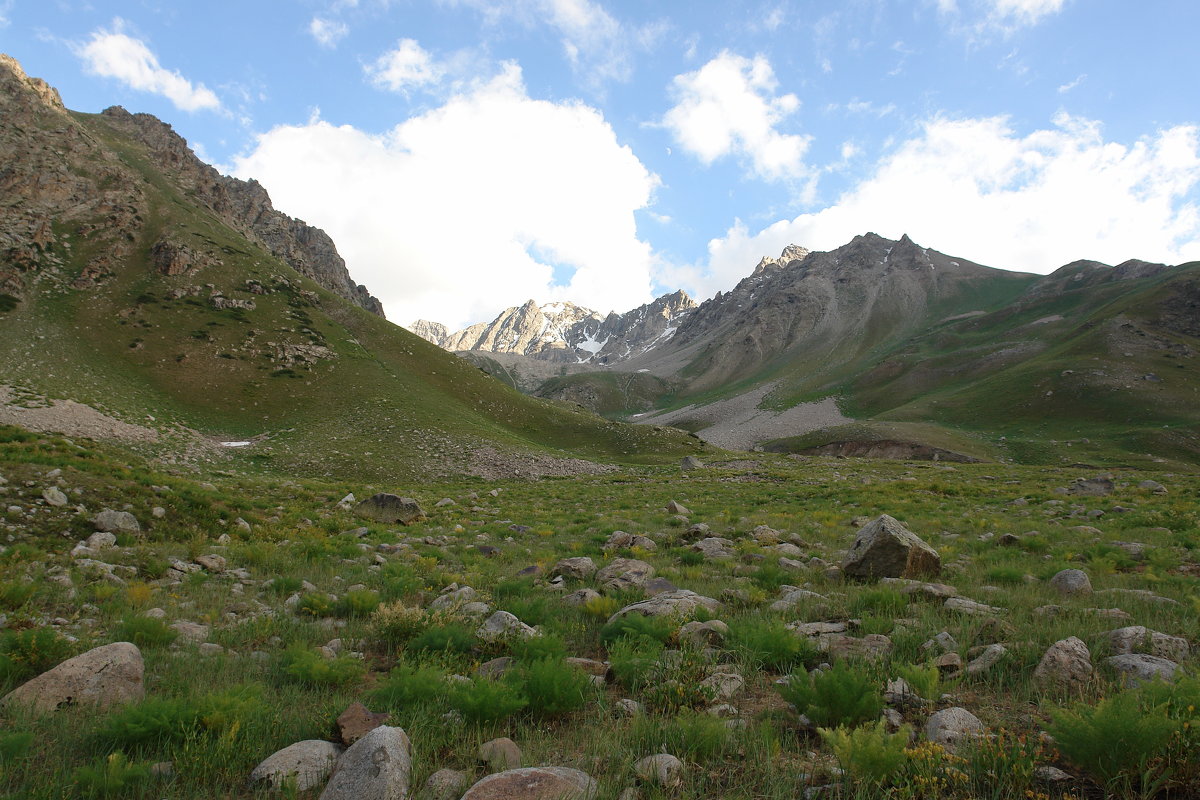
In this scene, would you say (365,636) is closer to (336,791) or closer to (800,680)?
(336,791)

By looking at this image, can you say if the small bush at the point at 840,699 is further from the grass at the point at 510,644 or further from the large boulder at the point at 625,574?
the large boulder at the point at 625,574

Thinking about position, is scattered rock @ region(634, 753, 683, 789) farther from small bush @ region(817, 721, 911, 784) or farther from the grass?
small bush @ region(817, 721, 911, 784)

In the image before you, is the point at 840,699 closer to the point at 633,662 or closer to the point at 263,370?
the point at 633,662

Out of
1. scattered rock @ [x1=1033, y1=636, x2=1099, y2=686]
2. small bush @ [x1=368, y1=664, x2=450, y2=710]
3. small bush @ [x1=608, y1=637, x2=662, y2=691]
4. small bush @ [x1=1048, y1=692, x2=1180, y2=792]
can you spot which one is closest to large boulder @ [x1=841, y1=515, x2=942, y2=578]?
scattered rock @ [x1=1033, y1=636, x2=1099, y2=686]

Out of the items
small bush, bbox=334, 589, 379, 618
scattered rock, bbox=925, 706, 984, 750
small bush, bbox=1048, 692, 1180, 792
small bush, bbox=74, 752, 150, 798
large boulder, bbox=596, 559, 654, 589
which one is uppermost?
small bush, bbox=1048, 692, 1180, 792

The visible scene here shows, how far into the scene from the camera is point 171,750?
3902mm

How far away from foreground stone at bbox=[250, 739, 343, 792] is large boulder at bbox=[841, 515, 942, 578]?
8674mm

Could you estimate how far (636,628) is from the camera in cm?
650

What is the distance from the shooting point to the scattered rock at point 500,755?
3904 mm

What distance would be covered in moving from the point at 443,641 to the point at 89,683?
3210mm

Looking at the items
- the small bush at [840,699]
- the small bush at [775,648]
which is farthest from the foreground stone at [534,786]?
the small bush at [775,648]

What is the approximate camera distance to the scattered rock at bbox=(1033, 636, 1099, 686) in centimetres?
473

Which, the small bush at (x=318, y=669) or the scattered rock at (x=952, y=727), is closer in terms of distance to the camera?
the scattered rock at (x=952, y=727)

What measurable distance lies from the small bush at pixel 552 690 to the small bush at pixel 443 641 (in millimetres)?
1558
